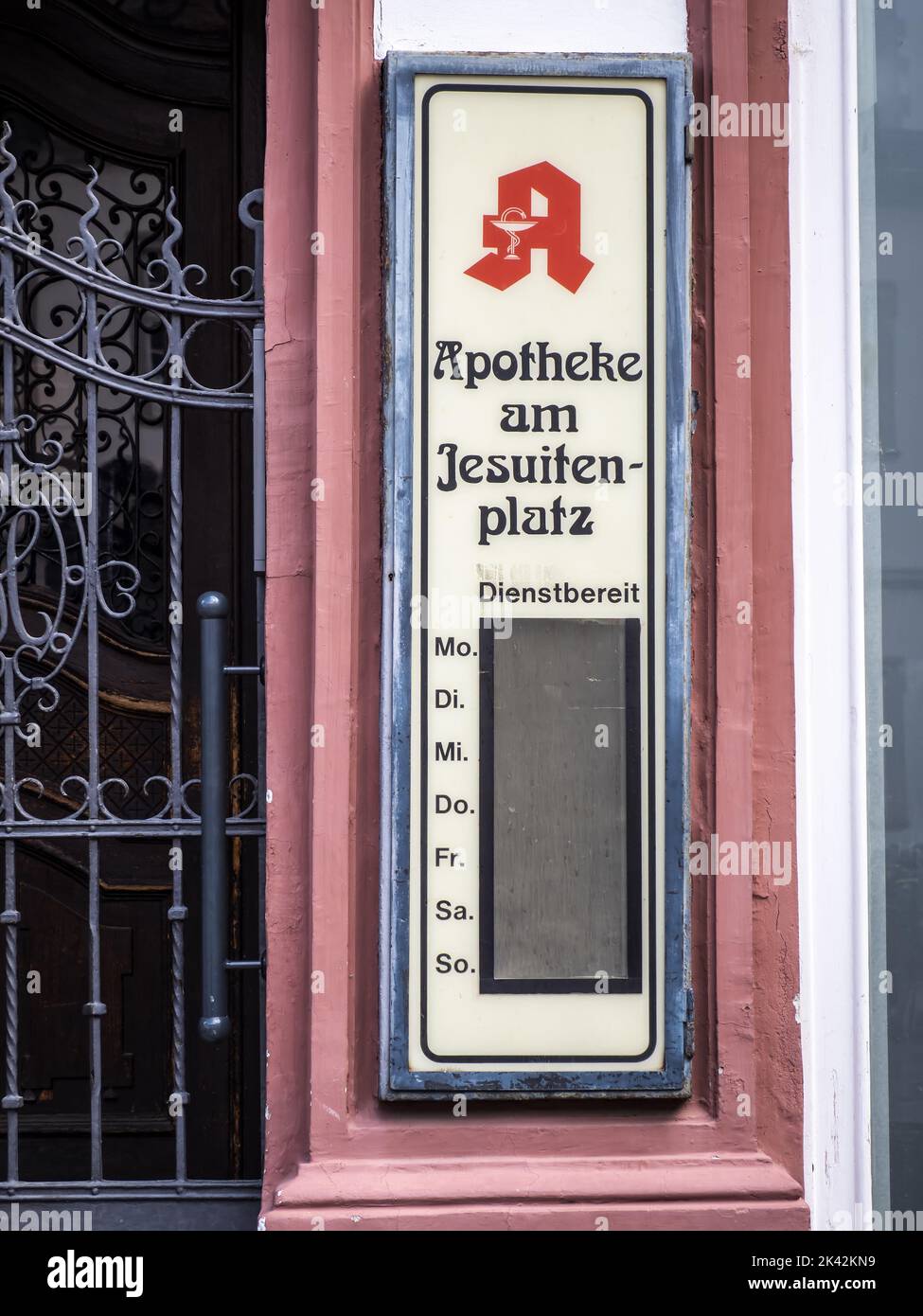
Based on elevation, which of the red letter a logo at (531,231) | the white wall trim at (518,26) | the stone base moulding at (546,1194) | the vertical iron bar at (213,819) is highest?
the white wall trim at (518,26)

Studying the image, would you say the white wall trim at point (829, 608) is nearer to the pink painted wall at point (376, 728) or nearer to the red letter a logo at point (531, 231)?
the pink painted wall at point (376, 728)

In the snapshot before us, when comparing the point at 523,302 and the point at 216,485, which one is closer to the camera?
the point at 523,302

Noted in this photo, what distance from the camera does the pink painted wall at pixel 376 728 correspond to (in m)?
2.42

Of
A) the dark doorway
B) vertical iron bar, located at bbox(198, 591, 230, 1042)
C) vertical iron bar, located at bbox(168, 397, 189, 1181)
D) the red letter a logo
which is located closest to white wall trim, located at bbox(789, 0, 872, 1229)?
the red letter a logo

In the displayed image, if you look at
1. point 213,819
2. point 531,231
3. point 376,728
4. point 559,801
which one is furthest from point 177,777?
point 531,231

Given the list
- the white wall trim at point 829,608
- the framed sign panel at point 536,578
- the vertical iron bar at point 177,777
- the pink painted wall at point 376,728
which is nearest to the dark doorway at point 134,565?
the vertical iron bar at point 177,777

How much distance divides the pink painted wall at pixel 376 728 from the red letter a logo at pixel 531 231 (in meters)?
0.25

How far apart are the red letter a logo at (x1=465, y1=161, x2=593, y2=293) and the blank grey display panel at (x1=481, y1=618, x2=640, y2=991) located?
694 millimetres

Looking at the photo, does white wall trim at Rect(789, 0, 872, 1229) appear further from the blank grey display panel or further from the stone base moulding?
the blank grey display panel

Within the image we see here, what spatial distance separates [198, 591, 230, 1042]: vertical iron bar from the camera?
254 centimetres

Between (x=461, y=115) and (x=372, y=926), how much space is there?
1.62 m

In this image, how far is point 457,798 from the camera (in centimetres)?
243
